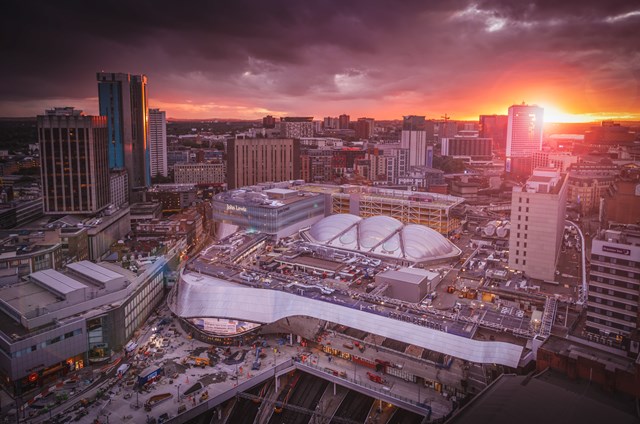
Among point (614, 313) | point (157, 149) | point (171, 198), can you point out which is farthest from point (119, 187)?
point (614, 313)

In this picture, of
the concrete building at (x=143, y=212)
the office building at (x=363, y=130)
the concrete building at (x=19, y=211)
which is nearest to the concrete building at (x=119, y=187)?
the concrete building at (x=143, y=212)

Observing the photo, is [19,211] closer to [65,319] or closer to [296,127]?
[65,319]

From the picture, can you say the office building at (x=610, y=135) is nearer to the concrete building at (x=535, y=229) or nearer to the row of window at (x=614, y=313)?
the concrete building at (x=535, y=229)

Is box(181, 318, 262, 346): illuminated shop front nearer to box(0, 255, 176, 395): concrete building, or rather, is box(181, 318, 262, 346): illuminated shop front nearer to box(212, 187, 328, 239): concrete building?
box(0, 255, 176, 395): concrete building

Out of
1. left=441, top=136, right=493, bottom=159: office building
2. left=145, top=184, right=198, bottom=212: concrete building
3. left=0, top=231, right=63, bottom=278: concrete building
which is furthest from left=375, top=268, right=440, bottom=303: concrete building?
left=441, top=136, right=493, bottom=159: office building

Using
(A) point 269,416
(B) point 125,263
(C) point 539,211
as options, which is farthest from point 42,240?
(C) point 539,211

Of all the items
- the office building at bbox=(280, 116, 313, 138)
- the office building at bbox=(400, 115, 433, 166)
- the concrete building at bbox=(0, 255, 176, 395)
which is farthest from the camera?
the office building at bbox=(280, 116, 313, 138)
